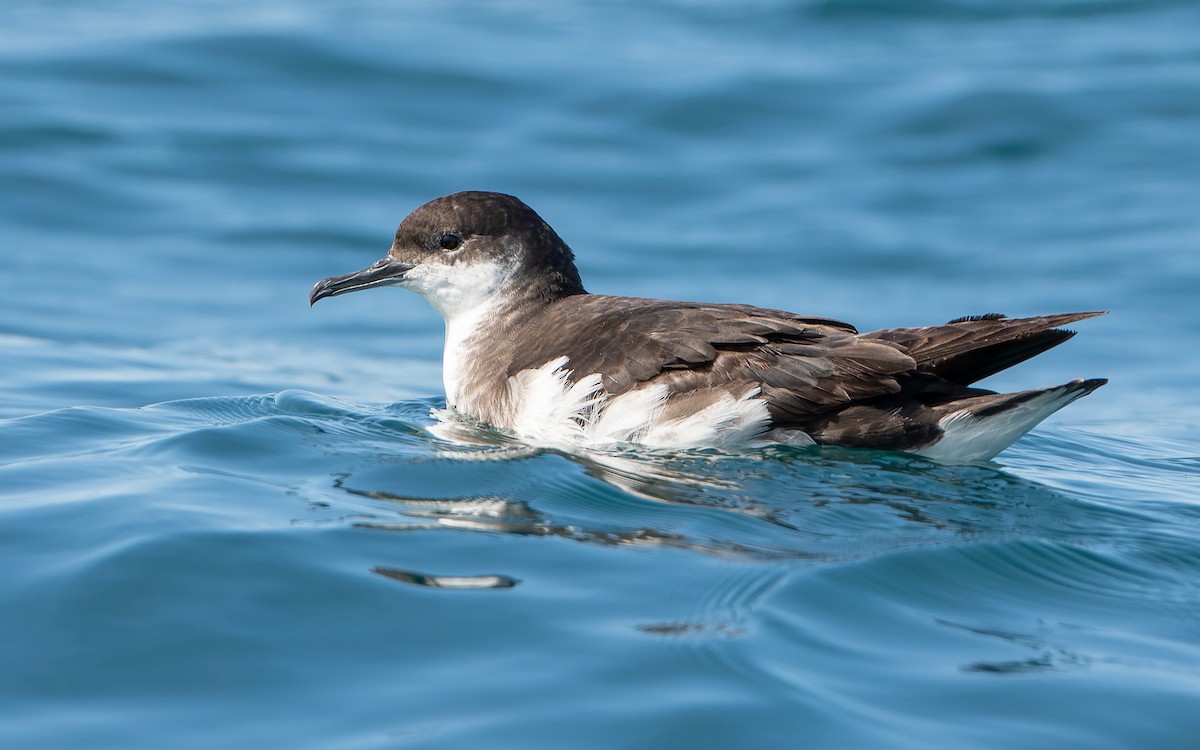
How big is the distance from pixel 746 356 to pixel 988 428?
1002 millimetres

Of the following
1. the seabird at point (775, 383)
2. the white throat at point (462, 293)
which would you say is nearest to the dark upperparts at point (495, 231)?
the white throat at point (462, 293)

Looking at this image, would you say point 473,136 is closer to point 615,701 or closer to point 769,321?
point 769,321

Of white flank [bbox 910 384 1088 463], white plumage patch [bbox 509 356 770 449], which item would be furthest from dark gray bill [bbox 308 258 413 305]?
white flank [bbox 910 384 1088 463]

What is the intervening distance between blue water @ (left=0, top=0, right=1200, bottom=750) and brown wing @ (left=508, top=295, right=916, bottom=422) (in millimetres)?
289

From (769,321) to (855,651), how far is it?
2309 millimetres

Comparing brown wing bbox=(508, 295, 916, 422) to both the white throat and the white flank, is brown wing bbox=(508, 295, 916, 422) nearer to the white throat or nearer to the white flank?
the white flank

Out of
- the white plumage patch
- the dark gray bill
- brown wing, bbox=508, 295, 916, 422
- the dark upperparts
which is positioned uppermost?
the dark upperparts

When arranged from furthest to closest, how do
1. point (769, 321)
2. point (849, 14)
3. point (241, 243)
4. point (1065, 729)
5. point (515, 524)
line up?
point (849, 14) < point (241, 243) < point (769, 321) < point (515, 524) < point (1065, 729)

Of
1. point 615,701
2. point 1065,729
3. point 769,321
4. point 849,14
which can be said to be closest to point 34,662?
point 615,701

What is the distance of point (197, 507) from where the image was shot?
16.1 feet

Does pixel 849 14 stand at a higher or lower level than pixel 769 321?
higher

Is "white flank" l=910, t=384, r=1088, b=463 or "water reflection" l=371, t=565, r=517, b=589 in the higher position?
"white flank" l=910, t=384, r=1088, b=463

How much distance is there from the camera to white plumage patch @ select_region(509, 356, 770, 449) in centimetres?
577

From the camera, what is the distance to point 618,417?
5.94 meters
